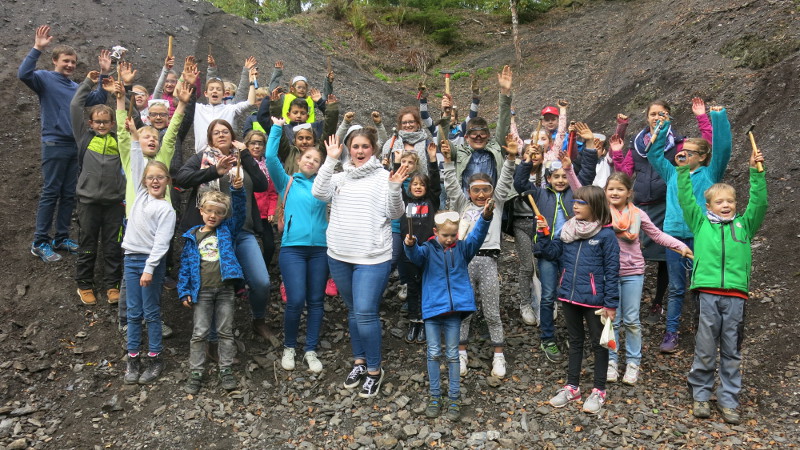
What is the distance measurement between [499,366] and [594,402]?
1004 millimetres

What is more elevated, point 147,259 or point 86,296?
point 147,259

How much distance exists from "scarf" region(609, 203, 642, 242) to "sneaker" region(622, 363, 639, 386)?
125 cm

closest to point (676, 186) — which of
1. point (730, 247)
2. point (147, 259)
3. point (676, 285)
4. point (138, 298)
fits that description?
point (676, 285)

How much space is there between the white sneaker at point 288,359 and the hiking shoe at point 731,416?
411 centimetres

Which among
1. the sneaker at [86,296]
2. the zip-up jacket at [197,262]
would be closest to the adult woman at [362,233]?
the zip-up jacket at [197,262]

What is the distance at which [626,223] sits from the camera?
5.80 meters

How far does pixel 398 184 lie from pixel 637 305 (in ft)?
8.80

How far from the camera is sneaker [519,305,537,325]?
6936mm

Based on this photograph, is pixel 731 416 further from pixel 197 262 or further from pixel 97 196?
pixel 97 196

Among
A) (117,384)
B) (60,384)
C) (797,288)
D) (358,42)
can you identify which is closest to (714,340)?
(797,288)

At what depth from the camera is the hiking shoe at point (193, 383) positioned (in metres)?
5.64

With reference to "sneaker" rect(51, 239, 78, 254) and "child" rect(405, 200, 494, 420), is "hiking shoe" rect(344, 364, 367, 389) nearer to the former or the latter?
"child" rect(405, 200, 494, 420)

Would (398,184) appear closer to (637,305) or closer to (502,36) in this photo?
(637,305)

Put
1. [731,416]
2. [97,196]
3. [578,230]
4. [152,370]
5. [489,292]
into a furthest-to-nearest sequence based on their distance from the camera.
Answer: [97,196]
[489,292]
[152,370]
[578,230]
[731,416]
